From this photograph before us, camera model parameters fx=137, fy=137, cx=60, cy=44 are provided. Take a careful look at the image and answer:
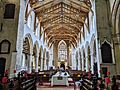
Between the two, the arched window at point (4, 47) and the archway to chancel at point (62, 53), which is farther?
the archway to chancel at point (62, 53)

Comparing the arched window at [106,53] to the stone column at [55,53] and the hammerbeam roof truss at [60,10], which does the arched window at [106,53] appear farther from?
the stone column at [55,53]

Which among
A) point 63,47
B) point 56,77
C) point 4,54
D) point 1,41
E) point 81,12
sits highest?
point 81,12

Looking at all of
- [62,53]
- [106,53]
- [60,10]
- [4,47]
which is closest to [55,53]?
[62,53]

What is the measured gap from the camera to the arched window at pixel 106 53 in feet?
33.7

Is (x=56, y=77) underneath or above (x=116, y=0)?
underneath

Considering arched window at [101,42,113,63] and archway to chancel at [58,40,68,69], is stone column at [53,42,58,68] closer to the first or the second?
archway to chancel at [58,40,68,69]

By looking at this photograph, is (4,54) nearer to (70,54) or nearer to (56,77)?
(56,77)

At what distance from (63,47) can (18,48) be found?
23121 mm

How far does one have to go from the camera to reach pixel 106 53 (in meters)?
10.4

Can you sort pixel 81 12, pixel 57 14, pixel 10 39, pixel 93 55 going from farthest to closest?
1. pixel 57 14
2. pixel 81 12
3. pixel 93 55
4. pixel 10 39

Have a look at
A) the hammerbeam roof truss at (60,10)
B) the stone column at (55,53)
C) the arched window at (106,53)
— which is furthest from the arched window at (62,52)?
the arched window at (106,53)

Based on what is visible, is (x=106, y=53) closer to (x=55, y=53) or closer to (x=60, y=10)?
(x=60, y=10)

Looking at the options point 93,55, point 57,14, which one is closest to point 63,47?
point 57,14

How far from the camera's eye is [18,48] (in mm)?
10352
